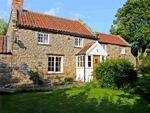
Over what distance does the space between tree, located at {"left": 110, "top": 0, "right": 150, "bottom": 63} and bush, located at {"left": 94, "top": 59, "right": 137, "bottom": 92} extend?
2050 centimetres

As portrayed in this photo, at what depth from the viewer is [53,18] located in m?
16.6

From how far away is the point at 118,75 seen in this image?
8.52 m

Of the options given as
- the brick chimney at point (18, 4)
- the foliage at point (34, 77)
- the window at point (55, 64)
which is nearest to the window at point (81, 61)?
the window at point (55, 64)

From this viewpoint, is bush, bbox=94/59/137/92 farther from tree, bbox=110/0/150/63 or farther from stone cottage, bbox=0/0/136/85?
tree, bbox=110/0/150/63

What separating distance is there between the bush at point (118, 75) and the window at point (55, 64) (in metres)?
6.22

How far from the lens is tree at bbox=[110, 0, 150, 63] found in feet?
86.5

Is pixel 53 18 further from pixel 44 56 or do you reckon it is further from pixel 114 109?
pixel 114 109

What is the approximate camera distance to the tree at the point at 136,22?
26355 millimetres

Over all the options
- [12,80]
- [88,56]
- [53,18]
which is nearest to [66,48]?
[88,56]

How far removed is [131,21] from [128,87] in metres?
22.5

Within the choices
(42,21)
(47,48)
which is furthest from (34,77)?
(42,21)

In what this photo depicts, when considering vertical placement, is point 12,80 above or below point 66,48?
below

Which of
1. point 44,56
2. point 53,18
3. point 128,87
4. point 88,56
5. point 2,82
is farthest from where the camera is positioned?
point 53,18

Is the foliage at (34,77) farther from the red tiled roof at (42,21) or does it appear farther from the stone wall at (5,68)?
the red tiled roof at (42,21)
